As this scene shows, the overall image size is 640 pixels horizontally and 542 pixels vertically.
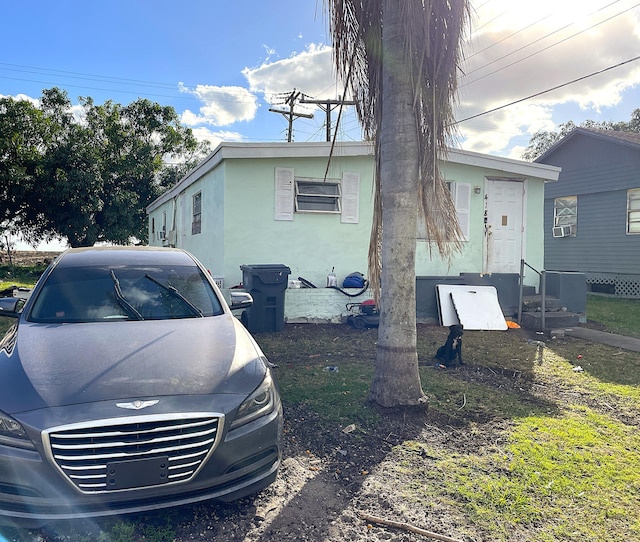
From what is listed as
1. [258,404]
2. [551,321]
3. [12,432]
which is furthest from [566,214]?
[12,432]

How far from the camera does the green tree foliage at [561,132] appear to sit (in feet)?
101

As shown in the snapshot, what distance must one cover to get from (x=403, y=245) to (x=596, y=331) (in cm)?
685

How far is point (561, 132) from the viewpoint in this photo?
35.7 meters

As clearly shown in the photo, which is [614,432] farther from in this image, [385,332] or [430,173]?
[430,173]

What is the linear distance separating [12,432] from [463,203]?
376 inches

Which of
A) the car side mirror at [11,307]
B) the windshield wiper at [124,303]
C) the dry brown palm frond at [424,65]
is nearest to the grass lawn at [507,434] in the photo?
the dry brown palm frond at [424,65]

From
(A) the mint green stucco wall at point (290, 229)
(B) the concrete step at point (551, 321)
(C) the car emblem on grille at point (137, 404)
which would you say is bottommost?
(B) the concrete step at point (551, 321)

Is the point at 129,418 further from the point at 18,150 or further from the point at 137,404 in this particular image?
the point at 18,150

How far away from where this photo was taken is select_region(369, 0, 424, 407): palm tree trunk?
169 inches

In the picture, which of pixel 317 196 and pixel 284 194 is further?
pixel 317 196

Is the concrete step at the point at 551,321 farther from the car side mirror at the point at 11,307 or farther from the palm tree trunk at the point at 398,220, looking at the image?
the car side mirror at the point at 11,307

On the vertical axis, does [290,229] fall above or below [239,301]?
above

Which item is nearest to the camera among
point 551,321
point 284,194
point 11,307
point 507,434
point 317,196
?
point 11,307

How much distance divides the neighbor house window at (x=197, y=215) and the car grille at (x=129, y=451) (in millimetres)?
9709
